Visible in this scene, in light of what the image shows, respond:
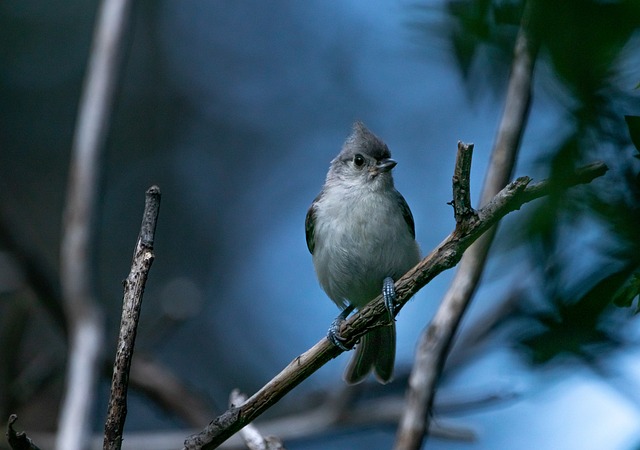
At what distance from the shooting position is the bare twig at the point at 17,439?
1.52 metres

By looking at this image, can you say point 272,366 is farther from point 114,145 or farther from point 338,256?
point 338,256

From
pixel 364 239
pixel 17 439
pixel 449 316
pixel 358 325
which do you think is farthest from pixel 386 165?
pixel 17 439

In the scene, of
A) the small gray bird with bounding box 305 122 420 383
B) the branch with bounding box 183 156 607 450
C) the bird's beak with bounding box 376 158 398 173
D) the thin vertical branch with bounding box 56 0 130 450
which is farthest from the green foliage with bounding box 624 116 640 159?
the thin vertical branch with bounding box 56 0 130 450

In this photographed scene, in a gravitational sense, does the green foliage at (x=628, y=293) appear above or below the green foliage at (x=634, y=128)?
below

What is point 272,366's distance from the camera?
846cm

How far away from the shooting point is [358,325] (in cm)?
200

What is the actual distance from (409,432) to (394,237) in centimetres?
99

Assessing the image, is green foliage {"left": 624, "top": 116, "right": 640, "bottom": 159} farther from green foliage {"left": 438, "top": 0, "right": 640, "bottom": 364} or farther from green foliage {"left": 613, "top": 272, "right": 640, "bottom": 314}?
green foliage {"left": 613, "top": 272, "right": 640, "bottom": 314}

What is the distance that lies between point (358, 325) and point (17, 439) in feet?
2.93

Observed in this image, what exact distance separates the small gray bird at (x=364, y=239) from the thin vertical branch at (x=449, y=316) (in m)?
0.40

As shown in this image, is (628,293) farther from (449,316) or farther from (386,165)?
(386,165)

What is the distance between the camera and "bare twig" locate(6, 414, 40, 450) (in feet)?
4.97

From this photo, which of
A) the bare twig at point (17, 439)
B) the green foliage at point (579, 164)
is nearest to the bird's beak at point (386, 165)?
the bare twig at point (17, 439)

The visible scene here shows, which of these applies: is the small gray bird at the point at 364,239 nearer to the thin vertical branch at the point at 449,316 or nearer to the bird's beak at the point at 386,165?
the bird's beak at the point at 386,165
